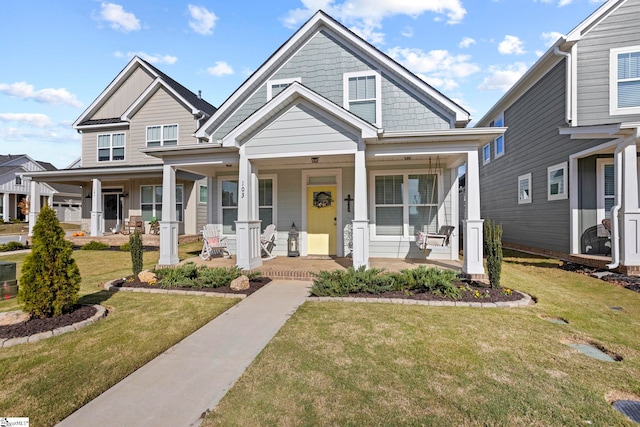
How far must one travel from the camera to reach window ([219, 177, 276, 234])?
31.4 feet

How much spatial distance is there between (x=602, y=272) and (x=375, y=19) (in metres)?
11.1

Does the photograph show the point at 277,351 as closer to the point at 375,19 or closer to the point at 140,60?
the point at 375,19

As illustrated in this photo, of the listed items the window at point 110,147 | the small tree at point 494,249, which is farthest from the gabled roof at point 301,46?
the window at point 110,147

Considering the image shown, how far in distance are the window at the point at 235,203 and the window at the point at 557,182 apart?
29.4 feet

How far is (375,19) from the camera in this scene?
11.9 meters

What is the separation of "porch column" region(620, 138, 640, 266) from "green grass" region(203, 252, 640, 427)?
3.20 meters

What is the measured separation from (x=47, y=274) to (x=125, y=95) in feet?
49.0

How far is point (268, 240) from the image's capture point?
880 cm

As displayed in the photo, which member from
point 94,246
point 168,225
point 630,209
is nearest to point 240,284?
point 168,225

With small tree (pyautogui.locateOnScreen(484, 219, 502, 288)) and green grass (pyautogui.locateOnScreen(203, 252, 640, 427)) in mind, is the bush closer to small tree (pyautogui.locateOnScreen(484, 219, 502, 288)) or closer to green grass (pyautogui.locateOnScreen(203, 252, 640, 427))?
green grass (pyautogui.locateOnScreen(203, 252, 640, 427))

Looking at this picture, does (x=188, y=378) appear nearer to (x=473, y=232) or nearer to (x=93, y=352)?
(x=93, y=352)

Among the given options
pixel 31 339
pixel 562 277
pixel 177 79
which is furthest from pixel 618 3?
pixel 177 79

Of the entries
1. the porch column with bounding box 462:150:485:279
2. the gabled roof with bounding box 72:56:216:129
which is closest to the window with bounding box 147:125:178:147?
the gabled roof with bounding box 72:56:216:129

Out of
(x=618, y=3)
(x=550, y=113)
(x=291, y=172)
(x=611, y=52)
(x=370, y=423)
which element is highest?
(x=618, y=3)
